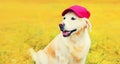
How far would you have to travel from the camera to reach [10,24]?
357cm

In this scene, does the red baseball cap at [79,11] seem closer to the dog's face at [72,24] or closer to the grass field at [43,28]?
the dog's face at [72,24]

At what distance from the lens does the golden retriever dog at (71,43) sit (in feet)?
A: 9.85

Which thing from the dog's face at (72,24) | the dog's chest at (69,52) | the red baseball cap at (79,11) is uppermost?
the red baseball cap at (79,11)

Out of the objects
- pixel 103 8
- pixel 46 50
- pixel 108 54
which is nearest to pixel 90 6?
pixel 103 8

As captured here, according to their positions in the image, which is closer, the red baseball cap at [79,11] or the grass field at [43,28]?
the red baseball cap at [79,11]

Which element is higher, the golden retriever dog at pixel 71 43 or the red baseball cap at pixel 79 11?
the red baseball cap at pixel 79 11

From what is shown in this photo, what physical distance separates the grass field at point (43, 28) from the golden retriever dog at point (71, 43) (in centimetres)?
31

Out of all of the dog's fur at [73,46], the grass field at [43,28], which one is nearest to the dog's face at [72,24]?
the dog's fur at [73,46]

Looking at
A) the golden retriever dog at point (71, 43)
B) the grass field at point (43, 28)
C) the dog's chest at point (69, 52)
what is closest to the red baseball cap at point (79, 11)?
the golden retriever dog at point (71, 43)

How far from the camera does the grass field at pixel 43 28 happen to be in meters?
3.43

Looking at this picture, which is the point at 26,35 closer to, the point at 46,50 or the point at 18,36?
the point at 18,36

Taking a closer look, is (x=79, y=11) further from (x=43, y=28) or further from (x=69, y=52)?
(x=43, y=28)

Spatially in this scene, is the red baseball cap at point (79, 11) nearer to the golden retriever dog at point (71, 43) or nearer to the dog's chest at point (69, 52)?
the golden retriever dog at point (71, 43)

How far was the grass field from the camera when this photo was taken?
3.43 meters
